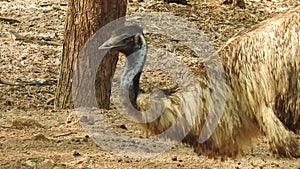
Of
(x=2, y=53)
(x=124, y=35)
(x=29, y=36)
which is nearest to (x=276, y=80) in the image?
(x=124, y=35)

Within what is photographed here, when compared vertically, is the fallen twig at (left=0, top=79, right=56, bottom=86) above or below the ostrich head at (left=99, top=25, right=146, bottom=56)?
below

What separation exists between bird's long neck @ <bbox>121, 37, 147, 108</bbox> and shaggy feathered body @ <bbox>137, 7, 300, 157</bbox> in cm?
30

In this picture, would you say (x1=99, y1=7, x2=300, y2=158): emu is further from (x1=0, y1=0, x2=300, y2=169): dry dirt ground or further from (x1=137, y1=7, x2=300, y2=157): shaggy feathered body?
(x1=0, y1=0, x2=300, y2=169): dry dirt ground

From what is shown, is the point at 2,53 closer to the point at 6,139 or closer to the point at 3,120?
the point at 3,120

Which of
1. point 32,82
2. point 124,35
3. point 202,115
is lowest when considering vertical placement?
point 32,82

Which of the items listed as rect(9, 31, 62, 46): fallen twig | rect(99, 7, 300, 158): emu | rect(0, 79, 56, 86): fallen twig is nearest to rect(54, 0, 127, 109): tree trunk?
rect(0, 79, 56, 86): fallen twig

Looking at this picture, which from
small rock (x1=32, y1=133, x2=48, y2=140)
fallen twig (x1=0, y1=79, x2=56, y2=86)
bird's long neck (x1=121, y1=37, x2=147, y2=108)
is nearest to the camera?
bird's long neck (x1=121, y1=37, x2=147, y2=108)

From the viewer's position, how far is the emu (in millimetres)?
4801

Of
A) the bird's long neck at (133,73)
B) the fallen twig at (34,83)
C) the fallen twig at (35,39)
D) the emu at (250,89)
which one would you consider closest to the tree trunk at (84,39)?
the fallen twig at (34,83)

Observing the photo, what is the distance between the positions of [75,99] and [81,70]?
0.32m

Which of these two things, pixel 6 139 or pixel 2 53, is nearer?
pixel 6 139

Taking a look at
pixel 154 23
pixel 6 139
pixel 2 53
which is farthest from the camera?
pixel 154 23

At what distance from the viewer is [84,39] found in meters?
6.76

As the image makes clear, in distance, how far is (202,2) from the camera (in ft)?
42.9
